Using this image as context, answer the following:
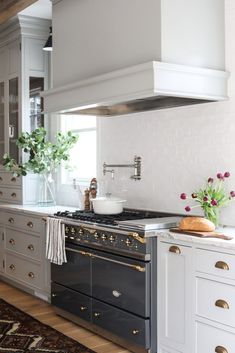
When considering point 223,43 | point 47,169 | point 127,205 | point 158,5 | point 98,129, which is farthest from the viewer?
point 47,169

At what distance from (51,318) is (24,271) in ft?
2.90

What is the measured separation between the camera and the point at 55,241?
438cm

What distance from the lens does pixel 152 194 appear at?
4.33m

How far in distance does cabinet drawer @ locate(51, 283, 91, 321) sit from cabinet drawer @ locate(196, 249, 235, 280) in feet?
4.21

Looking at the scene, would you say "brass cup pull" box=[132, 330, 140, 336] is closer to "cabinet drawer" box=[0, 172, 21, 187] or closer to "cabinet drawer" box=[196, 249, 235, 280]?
"cabinet drawer" box=[196, 249, 235, 280]

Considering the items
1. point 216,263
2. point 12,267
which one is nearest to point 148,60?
point 216,263

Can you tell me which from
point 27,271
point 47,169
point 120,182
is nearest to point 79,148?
point 47,169

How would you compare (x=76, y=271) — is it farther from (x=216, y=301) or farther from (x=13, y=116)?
(x=13, y=116)

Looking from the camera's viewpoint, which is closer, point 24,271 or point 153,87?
point 153,87

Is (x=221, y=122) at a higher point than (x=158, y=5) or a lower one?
lower

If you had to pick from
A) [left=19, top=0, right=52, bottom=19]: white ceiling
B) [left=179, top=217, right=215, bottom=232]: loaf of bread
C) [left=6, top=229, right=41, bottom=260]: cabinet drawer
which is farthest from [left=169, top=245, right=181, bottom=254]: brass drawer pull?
[left=19, top=0, right=52, bottom=19]: white ceiling

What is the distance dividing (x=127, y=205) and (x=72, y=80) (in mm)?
1198

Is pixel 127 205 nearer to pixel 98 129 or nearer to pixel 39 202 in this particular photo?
pixel 98 129

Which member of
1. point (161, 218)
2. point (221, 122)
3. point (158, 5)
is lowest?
point (161, 218)
